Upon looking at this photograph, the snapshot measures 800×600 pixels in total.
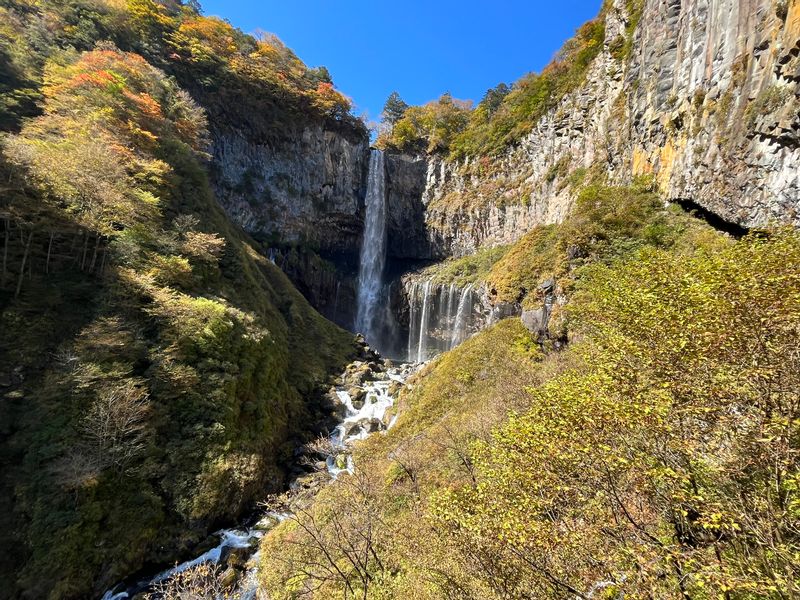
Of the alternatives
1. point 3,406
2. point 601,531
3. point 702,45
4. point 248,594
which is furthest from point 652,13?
point 3,406

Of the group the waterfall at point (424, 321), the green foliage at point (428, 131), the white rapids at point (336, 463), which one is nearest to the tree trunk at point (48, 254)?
the white rapids at point (336, 463)

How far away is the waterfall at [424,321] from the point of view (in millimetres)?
34062

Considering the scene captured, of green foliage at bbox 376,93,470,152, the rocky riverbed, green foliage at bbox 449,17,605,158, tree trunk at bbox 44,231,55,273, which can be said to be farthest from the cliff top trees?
tree trunk at bbox 44,231,55,273

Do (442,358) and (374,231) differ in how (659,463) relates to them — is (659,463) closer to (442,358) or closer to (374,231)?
(442,358)

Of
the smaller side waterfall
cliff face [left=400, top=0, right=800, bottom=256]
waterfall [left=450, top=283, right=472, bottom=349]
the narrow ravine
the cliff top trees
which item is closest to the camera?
cliff face [left=400, top=0, right=800, bottom=256]

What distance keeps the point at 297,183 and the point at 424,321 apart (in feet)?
77.6

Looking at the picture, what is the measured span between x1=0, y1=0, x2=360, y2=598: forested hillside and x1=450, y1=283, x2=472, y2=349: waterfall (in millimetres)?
10093

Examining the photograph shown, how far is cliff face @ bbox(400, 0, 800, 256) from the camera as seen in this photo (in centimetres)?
999

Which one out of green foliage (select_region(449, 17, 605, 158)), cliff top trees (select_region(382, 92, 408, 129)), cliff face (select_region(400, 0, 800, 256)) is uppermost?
cliff top trees (select_region(382, 92, 408, 129))

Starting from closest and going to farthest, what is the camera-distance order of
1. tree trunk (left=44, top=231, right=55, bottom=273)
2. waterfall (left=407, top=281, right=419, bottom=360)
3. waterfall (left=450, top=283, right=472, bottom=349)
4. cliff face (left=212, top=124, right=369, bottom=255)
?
tree trunk (left=44, top=231, right=55, bottom=273) → waterfall (left=450, top=283, right=472, bottom=349) → waterfall (left=407, top=281, right=419, bottom=360) → cliff face (left=212, top=124, right=369, bottom=255)

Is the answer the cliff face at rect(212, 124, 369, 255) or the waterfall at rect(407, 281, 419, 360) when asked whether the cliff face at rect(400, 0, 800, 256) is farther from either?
the cliff face at rect(212, 124, 369, 255)

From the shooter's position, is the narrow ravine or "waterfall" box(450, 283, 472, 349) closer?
the narrow ravine

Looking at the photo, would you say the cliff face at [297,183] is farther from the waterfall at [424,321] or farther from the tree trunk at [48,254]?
the tree trunk at [48,254]

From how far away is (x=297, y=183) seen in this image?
41688 millimetres
